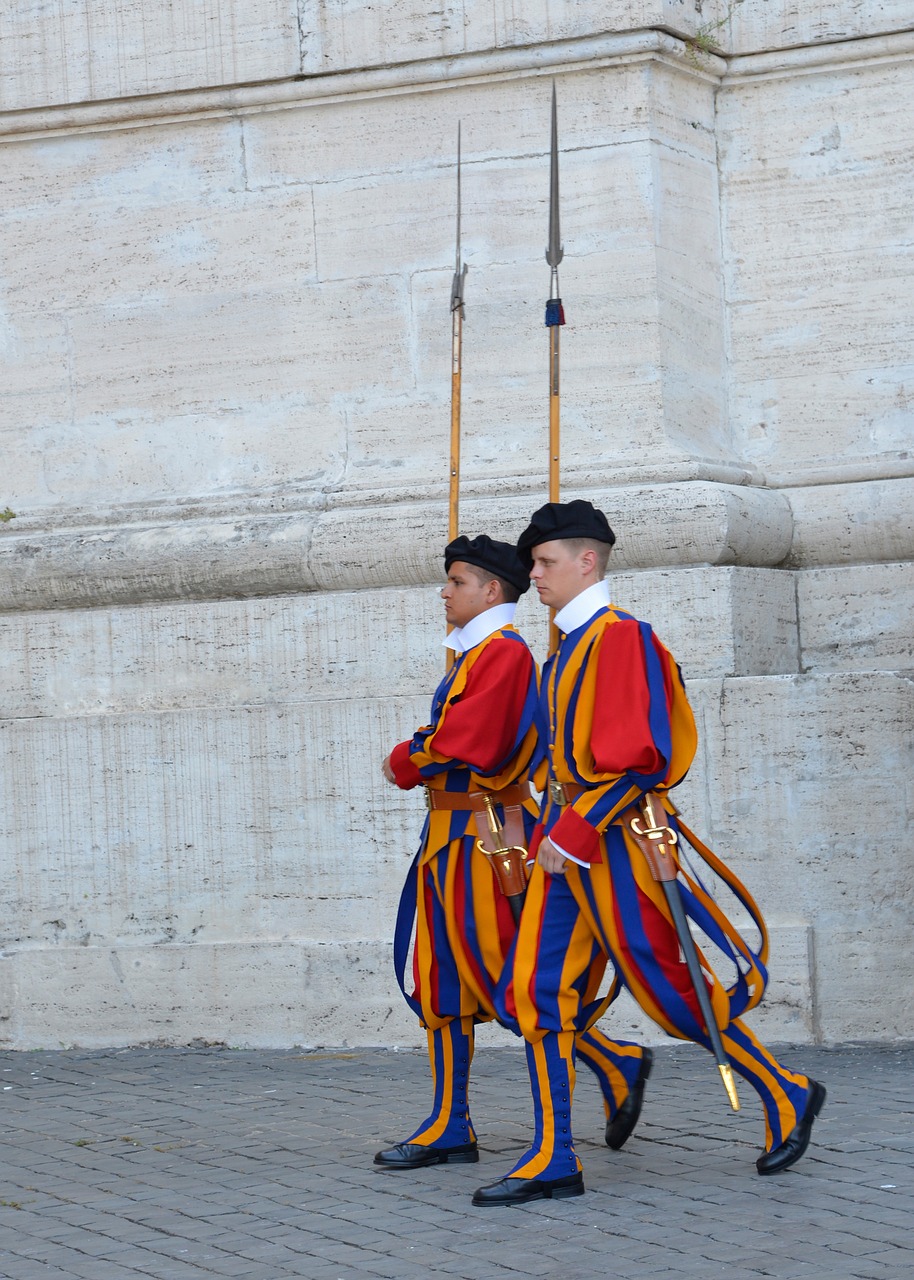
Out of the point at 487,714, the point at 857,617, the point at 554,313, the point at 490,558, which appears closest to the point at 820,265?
the point at 857,617

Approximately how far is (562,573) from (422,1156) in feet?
5.11

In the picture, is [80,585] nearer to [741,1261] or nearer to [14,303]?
[14,303]

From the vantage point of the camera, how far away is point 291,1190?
16.2 ft

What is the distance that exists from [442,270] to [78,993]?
3.00 metres

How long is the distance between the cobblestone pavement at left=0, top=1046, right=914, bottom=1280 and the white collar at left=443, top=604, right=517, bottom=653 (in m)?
1.36

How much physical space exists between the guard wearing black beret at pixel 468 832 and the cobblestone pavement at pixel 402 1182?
6.9 inches

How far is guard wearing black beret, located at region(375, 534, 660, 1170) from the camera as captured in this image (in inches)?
201

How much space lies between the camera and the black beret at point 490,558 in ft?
17.3

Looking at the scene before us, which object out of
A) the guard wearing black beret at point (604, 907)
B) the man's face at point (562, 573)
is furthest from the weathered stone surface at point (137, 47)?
the guard wearing black beret at point (604, 907)

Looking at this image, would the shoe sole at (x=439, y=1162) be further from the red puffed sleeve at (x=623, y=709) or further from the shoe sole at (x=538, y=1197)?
the red puffed sleeve at (x=623, y=709)

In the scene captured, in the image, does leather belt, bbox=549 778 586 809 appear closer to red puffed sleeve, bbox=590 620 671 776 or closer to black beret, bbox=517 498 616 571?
red puffed sleeve, bbox=590 620 671 776

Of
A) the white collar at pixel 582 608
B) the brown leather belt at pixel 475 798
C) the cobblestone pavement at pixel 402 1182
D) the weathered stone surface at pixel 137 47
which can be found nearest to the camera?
the cobblestone pavement at pixel 402 1182

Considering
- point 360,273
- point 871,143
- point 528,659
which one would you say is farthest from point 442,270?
point 528,659

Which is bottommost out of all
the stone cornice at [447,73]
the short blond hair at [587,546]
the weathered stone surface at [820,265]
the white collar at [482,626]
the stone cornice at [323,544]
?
the white collar at [482,626]
